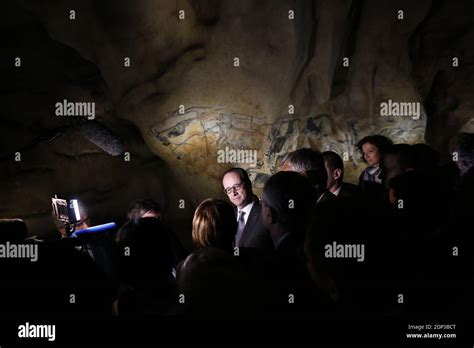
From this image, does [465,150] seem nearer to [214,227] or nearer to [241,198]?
[241,198]

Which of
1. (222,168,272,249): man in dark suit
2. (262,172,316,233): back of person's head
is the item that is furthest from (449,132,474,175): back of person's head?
(262,172,316,233): back of person's head

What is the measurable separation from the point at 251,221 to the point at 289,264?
1665mm

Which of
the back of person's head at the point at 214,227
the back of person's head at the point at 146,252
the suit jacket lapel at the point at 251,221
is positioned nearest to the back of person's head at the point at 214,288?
the back of person's head at the point at 214,227

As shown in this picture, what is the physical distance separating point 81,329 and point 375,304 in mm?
1407

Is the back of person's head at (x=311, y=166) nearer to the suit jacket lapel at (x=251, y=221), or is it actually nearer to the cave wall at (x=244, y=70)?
the suit jacket lapel at (x=251, y=221)

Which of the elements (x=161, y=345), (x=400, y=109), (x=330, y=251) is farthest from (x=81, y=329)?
(x=400, y=109)

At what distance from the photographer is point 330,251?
110 inches

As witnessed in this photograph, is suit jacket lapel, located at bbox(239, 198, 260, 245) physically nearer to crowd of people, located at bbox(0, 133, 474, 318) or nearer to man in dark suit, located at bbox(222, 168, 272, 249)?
man in dark suit, located at bbox(222, 168, 272, 249)

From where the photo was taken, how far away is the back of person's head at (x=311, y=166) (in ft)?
13.0

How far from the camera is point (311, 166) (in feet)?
13.0

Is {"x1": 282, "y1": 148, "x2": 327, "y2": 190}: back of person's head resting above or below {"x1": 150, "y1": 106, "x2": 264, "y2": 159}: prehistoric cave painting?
below

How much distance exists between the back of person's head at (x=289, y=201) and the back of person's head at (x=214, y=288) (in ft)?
2.33

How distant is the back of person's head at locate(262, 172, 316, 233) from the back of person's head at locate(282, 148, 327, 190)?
2.94 ft

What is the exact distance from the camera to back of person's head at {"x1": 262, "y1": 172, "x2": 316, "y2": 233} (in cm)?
300
